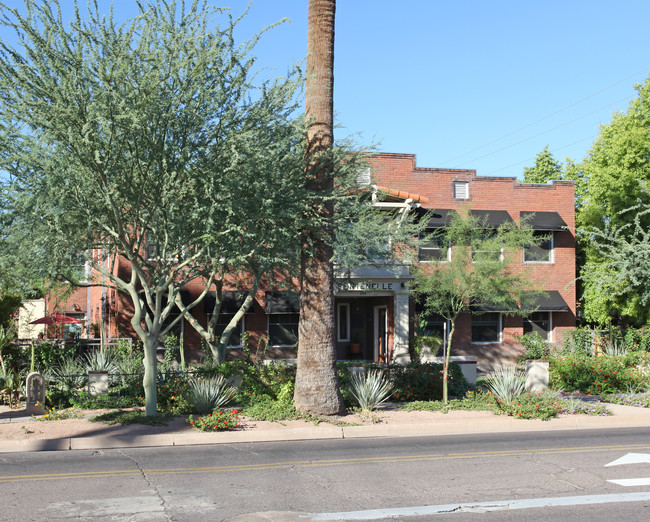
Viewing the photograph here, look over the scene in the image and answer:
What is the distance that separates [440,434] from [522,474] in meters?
3.81

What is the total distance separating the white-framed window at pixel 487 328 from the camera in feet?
88.7

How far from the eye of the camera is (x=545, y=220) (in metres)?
27.2

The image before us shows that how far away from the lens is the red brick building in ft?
78.9

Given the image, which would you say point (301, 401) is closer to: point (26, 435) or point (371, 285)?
point (26, 435)

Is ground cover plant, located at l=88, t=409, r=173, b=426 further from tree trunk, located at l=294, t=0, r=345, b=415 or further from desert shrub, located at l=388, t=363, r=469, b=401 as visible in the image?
desert shrub, located at l=388, t=363, r=469, b=401

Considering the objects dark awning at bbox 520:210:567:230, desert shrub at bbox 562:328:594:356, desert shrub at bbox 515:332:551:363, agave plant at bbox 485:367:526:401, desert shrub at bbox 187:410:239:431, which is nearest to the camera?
desert shrub at bbox 187:410:239:431

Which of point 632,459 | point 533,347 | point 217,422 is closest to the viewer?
point 632,459

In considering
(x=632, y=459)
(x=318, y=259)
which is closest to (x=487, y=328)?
(x=318, y=259)

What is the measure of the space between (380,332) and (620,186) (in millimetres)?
11091

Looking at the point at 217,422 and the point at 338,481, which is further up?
the point at 217,422

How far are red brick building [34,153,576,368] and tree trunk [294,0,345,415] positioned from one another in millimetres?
10103

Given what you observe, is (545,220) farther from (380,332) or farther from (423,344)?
(380,332)

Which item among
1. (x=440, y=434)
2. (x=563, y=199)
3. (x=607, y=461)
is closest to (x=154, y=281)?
(x=440, y=434)

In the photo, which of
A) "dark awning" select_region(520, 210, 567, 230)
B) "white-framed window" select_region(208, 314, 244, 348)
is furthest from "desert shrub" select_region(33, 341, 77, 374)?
"dark awning" select_region(520, 210, 567, 230)
